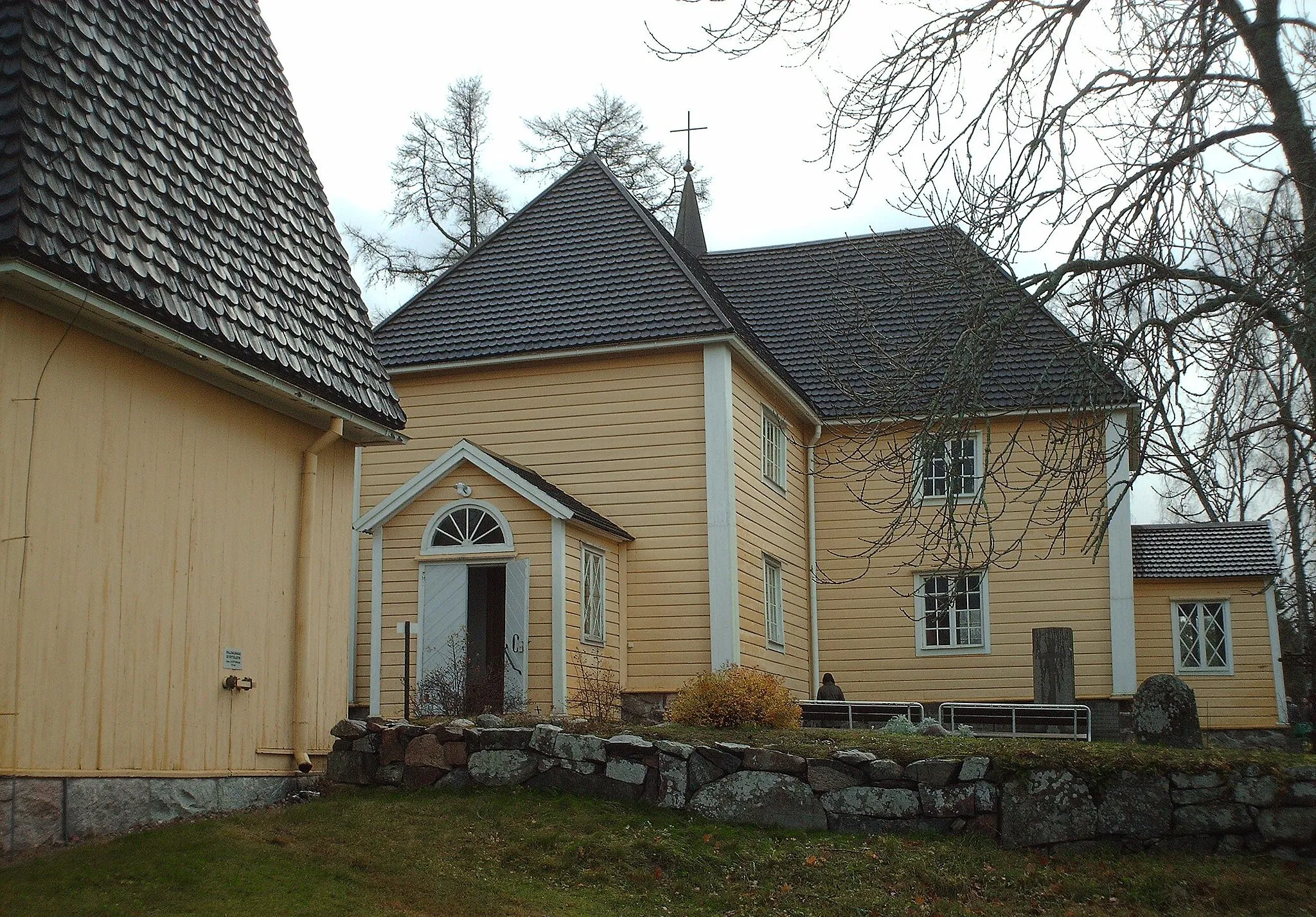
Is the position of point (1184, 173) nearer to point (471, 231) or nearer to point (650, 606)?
point (650, 606)

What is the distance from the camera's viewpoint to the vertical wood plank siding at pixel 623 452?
18578mm

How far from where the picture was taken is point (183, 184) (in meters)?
10.1

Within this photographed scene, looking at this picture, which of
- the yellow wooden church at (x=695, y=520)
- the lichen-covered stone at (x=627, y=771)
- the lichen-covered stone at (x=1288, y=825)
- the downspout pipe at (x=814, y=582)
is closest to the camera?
the lichen-covered stone at (x=1288, y=825)

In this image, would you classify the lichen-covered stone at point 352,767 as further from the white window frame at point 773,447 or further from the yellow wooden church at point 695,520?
the white window frame at point 773,447

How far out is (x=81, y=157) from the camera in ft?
28.6

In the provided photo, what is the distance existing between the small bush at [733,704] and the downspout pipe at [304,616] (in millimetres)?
3594

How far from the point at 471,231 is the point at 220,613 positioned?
2542 cm

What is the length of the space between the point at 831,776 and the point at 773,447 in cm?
1122

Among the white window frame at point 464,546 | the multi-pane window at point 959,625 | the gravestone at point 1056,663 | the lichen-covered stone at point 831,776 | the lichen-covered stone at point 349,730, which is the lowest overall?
the lichen-covered stone at point 831,776

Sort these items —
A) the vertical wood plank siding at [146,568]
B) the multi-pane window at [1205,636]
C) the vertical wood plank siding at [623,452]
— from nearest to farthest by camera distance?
1. the vertical wood plank siding at [146,568]
2. the vertical wood plank siding at [623,452]
3. the multi-pane window at [1205,636]

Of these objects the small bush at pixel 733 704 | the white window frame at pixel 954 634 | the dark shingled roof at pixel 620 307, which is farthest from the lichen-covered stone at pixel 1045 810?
the white window frame at pixel 954 634

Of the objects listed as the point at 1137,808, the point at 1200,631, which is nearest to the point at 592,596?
the point at 1137,808

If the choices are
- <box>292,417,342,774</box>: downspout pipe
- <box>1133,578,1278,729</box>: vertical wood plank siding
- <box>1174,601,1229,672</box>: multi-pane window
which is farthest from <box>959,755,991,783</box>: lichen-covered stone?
<box>1174,601,1229,672</box>: multi-pane window

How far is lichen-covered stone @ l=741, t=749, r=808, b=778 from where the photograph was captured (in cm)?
1054
